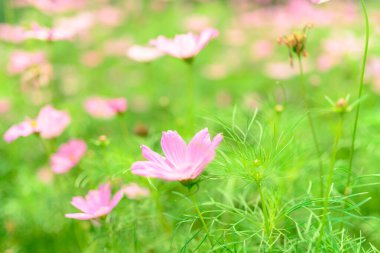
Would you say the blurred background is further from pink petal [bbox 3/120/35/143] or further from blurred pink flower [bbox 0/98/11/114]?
pink petal [bbox 3/120/35/143]

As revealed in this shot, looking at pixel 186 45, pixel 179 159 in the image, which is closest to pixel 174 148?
pixel 179 159

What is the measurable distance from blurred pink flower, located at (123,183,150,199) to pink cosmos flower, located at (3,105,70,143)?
0.72 ft

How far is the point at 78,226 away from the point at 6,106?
0.97 m

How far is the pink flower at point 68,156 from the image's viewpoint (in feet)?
3.64

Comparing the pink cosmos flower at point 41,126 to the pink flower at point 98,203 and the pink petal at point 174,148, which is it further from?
the pink petal at point 174,148

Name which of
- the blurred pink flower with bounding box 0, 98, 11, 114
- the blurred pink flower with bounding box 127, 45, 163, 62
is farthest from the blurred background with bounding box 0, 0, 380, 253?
the blurred pink flower with bounding box 127, 45, 163, 62

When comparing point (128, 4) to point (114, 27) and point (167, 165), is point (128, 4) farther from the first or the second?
point (167, 165)

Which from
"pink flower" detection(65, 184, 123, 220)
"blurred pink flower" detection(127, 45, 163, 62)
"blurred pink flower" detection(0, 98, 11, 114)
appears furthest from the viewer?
"blurred pink flower" detection(0, 98, 11, 114)

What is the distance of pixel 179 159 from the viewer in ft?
2.30

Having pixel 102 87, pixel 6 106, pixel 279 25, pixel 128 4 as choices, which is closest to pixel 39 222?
pixel 6 106

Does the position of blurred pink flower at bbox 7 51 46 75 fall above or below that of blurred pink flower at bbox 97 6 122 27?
above

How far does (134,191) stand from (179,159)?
Answer: 41cm

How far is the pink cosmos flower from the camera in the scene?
3.30 ft

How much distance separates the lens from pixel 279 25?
118 inches
